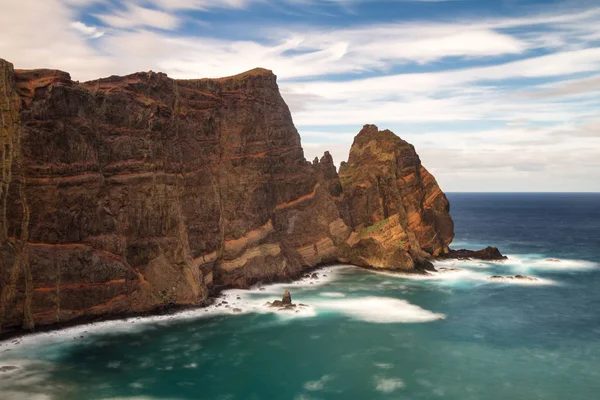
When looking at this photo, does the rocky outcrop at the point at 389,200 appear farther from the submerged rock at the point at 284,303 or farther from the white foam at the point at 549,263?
the submerged rock at the point at 284,303

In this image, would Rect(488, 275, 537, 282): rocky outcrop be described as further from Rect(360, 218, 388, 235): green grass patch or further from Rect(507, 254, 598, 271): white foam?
Rect(360, 218, 388, 235): green grass patch

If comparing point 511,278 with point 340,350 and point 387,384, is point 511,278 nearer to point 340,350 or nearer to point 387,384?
point 340,350

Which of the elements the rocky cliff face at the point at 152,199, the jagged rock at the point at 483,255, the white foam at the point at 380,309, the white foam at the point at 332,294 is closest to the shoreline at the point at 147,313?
the rocky cliff face at the point at 152,199

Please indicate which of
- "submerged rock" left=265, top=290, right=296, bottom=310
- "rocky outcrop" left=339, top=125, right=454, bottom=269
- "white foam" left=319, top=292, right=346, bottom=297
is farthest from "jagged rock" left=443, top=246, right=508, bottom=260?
"submerged rock" left=265, top=290, right=296, bottom=310

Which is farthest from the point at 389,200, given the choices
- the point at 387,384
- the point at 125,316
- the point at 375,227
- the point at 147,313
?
the point at 387,384

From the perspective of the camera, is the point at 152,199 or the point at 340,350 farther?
the point at 152,199
